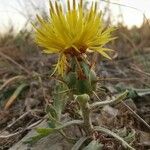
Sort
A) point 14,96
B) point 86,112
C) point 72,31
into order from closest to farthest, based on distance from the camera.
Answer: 1. point 72,31
2. point 86,112
3. point 14,96

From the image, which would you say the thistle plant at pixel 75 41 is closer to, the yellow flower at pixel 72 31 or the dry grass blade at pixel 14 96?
the yellow flower at pixel 72 31

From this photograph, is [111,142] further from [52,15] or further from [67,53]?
[52,15]

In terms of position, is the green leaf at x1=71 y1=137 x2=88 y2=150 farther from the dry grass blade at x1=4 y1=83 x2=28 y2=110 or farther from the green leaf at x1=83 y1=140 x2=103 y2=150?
the dry grass blade at x1=4 y1=83 x2=28 y2=110

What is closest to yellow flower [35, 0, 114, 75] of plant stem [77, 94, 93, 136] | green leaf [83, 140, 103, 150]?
plant stem [77, 94, 93, 136]

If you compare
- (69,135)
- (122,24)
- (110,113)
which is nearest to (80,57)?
(69,135)

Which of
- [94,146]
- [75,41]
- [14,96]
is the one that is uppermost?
[75,41]

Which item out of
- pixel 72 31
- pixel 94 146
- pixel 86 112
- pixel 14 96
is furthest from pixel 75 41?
pixel 14 96

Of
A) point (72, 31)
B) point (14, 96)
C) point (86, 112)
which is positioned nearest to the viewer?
point (72, 31)

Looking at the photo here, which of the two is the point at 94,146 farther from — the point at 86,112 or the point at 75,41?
the point at 75,41

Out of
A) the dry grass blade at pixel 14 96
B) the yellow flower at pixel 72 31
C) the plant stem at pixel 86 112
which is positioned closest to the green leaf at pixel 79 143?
the plant stem at pixel 86 112
